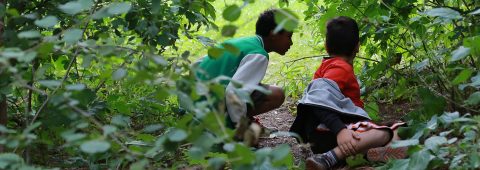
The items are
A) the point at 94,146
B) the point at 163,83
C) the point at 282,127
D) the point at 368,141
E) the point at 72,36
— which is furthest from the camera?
the point at 282,127

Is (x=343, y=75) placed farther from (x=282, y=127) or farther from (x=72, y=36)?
(x=72, y=36)

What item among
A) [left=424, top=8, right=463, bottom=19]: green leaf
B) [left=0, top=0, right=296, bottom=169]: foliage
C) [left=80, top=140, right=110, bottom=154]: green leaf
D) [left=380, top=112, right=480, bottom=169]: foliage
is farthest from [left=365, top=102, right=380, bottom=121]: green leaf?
[left=80, top=140, right=110, bottom=154]: green leaf

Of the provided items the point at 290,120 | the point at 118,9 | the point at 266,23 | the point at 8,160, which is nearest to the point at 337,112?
the point at 266,23

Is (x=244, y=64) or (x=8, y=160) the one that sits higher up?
(x=8, y=160)

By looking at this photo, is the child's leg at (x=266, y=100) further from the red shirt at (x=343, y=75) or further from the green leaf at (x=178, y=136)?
the green leaf at (x=178, y=136)

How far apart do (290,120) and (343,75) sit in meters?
1.18

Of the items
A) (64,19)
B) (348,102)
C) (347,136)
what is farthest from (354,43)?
(64,19)

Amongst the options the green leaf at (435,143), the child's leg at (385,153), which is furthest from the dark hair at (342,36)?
the green leaf at (435,143)

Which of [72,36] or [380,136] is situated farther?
[380,136]

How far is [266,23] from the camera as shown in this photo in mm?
3742

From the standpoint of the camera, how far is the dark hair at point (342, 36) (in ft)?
11.6

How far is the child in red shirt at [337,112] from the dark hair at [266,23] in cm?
31

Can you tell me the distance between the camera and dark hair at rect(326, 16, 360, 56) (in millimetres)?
3531

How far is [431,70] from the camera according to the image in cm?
320
